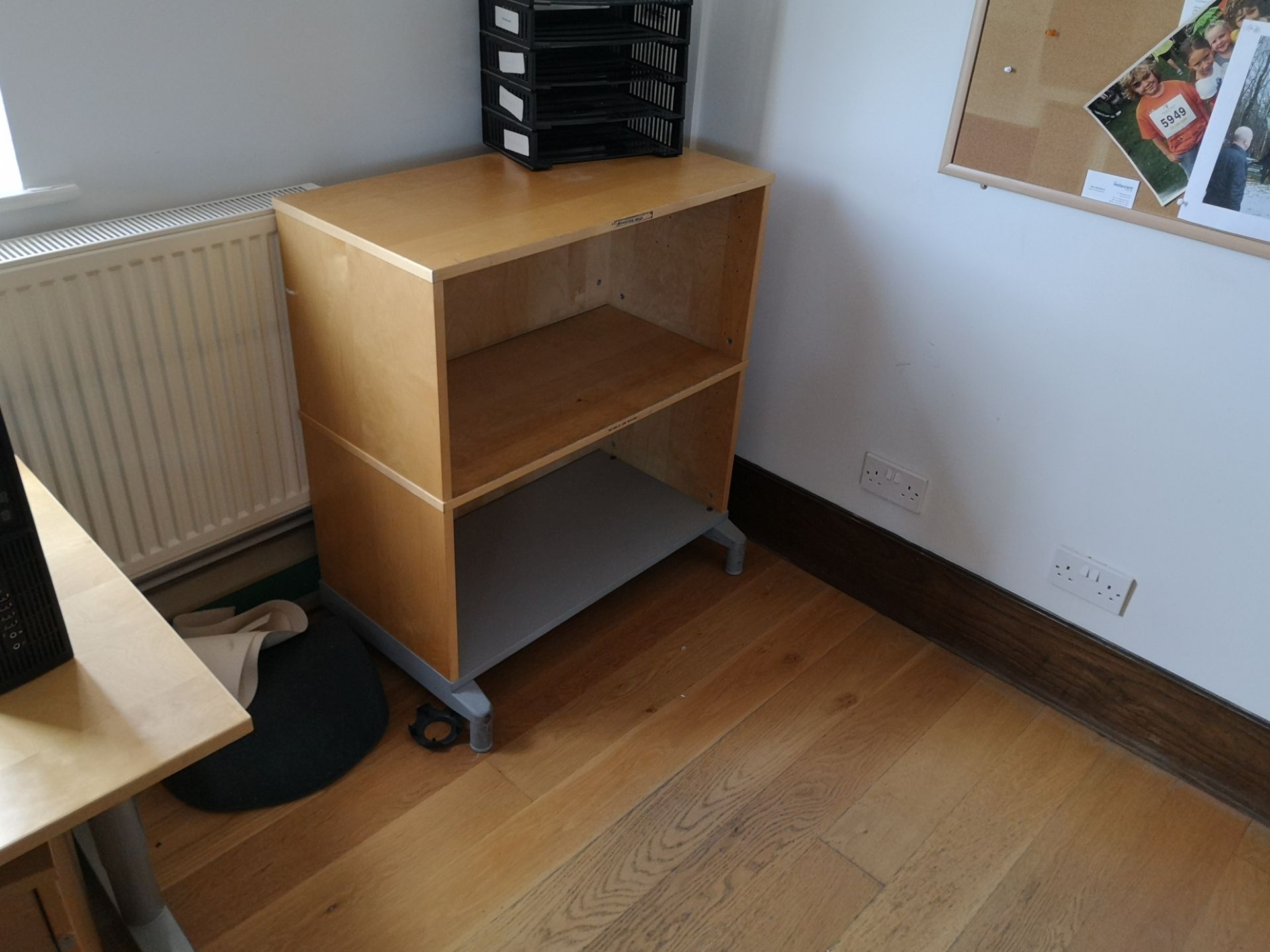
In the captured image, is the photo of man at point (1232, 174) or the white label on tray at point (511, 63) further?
the white label on tray at point (511, 63)

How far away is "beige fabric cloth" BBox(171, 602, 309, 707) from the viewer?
1786mm

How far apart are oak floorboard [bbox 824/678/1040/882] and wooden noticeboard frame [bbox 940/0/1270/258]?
94 cm

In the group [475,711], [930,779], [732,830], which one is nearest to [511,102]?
[475,711]

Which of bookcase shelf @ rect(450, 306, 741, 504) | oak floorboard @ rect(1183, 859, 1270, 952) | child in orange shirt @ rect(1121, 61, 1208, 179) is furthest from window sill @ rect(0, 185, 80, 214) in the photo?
oak floorboard @ rect(1183, 859, 1270, 952)

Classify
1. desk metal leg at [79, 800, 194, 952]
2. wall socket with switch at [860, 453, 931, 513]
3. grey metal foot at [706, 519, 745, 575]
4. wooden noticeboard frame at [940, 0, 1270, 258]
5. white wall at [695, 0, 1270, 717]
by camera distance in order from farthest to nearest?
grey metal foot at [706, 519, 745, 575] → wall socket with switch at [860, 453, 931, 513] → white wall at [695, 0, 1270, 717] → wooden noticeboard frame at [940, 0, 1270, 258] → desk metal leg at [79, 800, 194, 952]

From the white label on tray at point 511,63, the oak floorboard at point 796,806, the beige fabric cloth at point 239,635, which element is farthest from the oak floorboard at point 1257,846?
the white label on tray at point 511,63

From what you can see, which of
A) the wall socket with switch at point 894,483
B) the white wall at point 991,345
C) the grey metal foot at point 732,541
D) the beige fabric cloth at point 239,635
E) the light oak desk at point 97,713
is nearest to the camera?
the light oak desk at point 97,713

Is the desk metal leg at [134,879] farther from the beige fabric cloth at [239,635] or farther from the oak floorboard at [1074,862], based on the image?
the oak floorboard at [1074,862]

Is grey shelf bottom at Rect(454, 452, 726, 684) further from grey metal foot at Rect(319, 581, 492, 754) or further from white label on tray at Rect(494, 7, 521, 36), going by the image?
white label on tray at Rect(494, 7, 521, 36)

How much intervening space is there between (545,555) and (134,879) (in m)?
0.96

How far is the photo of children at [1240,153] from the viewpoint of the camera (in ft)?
4.71

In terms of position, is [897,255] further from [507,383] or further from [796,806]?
[796,806]

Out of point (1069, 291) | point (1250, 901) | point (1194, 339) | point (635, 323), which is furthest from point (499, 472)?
point (1250, 901)

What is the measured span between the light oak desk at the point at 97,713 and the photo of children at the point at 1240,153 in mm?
1502
